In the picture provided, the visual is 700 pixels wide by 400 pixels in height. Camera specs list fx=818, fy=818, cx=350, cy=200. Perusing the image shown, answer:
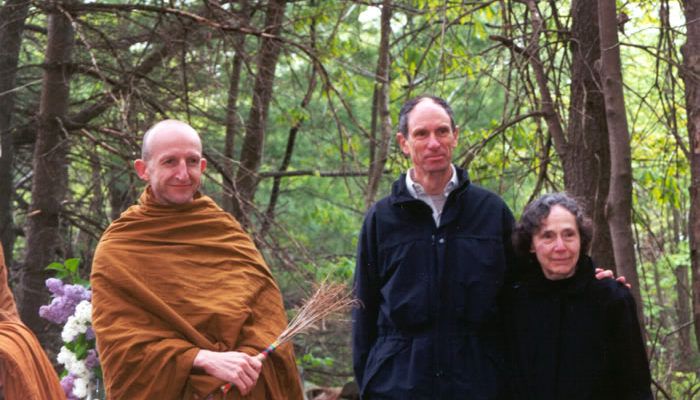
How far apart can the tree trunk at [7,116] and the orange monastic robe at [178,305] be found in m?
4.97

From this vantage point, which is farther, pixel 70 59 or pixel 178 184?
pixel 70 59

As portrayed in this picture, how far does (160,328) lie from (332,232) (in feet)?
35.4

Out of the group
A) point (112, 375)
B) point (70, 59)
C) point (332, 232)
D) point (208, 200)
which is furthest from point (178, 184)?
point (332, 232)

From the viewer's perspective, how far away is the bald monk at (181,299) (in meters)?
2.96

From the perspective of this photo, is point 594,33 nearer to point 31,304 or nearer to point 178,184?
A: point 178,184

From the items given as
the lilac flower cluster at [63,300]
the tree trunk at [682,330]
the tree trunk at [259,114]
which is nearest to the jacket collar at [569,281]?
the tree trunk at [682,330]

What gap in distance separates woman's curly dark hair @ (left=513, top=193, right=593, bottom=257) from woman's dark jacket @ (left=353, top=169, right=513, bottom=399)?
0.06m

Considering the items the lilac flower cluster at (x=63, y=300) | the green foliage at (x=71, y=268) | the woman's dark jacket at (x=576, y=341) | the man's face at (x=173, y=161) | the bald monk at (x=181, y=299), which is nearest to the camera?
the woman's dark jacket at (x=576, y=341)

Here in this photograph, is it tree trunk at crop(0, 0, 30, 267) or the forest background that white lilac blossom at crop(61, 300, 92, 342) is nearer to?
the forest background

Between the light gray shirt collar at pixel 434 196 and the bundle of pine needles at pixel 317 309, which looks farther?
the bundle of pine needles at pixel 317 309

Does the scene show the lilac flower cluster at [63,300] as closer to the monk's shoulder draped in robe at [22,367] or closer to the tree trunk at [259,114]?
the monk's shoulder draped in robe at [22,367]

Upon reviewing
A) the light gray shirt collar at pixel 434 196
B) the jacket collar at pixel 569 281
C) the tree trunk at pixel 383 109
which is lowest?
the jacket collar at pixel 569 281

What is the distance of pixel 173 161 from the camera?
319cm

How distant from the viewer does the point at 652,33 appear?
14391mm
